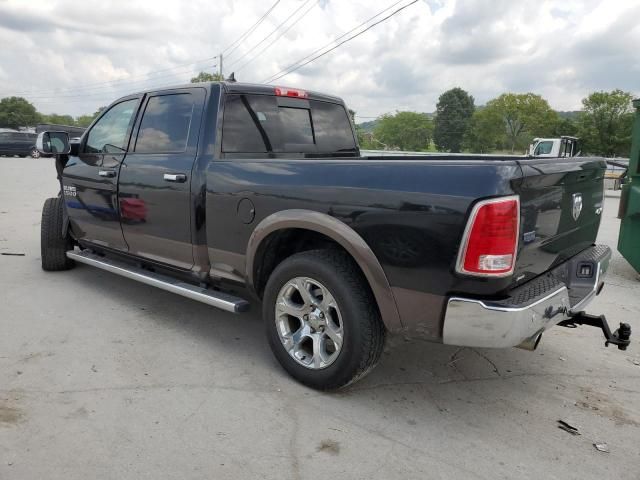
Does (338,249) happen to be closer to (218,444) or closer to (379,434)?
(379,434)

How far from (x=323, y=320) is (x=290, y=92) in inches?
82.4

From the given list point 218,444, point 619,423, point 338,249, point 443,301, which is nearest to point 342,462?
point 218,444

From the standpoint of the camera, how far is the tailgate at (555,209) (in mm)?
2510

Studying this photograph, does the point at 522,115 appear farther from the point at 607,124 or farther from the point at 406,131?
the point at 406,131

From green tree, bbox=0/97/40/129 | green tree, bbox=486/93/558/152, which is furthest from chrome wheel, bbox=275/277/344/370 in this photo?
green tree, bbox=0/97/40/129

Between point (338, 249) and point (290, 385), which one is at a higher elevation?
point (338, 249)

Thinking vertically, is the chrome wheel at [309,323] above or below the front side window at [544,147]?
below

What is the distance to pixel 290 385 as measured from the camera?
324 centimetres

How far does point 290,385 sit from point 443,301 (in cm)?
124

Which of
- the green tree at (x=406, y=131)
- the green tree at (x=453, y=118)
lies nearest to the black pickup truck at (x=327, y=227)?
A: the green tree at (x=453, y=118)

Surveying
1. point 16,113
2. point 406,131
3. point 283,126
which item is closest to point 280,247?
point 283,126

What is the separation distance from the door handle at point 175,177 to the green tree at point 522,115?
8162 cm

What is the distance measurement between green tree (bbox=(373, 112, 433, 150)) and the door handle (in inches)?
4119

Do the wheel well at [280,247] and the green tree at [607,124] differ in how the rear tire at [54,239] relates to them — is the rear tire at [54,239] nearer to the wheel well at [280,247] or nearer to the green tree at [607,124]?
the wheel well at [280,247]
